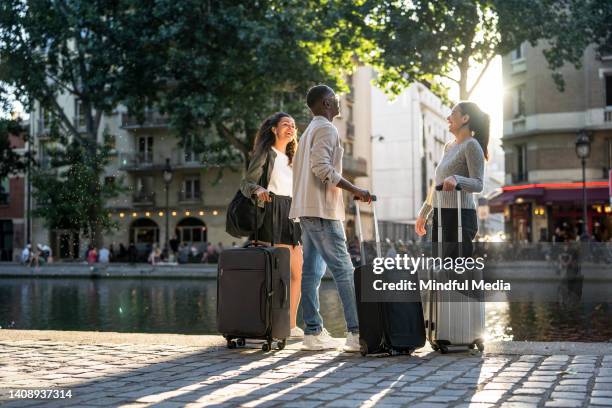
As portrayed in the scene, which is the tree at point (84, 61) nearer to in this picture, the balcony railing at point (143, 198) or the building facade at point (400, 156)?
the balcony railing at point (143, 198)

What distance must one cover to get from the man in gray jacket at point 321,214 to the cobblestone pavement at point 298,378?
31 centimetres

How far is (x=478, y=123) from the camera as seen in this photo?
647 centimetres

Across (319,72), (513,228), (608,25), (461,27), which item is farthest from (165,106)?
(513,228)

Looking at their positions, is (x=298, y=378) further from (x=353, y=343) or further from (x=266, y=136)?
(x=266, y=136)

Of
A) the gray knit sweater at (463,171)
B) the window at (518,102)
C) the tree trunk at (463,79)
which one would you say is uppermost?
the window at (518,102)

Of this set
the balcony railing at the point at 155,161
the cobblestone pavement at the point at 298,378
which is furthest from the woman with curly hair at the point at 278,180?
the balcony railing at the point at 155,161

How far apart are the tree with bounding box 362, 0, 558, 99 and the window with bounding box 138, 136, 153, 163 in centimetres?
2451

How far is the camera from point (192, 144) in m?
32.3

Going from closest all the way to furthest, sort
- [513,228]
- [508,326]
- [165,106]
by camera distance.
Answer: [508,326], [165,106], [513,228]

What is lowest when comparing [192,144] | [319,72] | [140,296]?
[140,296]

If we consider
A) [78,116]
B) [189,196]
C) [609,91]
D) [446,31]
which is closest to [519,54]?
[609,91]

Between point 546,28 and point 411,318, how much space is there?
23.2m

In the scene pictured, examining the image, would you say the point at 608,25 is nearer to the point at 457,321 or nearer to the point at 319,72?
the point at 319,72

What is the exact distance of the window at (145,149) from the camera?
49875 millimetres
